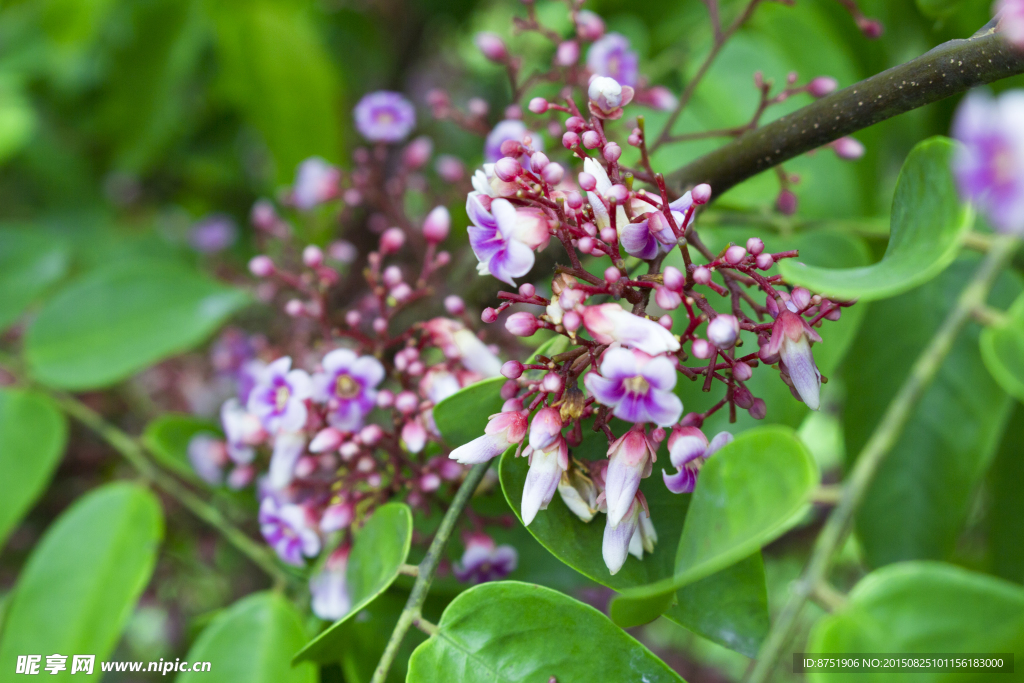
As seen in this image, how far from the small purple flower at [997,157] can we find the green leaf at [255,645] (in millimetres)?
1002

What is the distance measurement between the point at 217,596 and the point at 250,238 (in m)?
1.28

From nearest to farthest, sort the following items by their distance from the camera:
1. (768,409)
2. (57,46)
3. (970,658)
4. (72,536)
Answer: (970,658)
(768,409)
(72,536)
(57,46)

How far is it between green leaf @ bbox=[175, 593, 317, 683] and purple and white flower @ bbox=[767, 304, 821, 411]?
789 mm

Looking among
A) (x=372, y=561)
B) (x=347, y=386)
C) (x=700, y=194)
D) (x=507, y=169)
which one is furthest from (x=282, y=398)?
(x=700, y=194)

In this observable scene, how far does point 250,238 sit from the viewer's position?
262 cm

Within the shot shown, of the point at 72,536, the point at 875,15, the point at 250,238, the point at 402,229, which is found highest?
the point at 875,15

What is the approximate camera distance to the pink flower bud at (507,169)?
0.74 meters

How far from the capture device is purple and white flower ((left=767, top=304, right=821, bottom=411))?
2.28 feet

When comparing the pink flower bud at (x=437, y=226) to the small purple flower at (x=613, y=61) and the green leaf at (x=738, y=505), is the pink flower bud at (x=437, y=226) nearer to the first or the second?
the small purple flower at (x=613, y=61)

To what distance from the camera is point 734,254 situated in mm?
716

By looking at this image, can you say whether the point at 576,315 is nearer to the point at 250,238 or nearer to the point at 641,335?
the point at 641,335

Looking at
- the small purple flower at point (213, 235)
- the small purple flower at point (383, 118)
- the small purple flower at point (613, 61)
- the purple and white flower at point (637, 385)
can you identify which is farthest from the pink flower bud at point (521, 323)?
the small purple flower at point (213, 235)

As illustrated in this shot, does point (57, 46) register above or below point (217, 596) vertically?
above

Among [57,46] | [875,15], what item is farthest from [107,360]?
[875,15]
